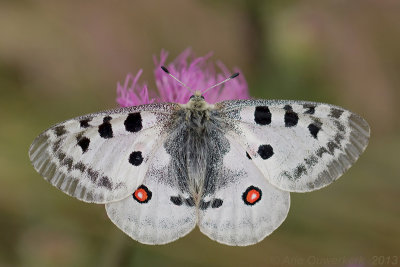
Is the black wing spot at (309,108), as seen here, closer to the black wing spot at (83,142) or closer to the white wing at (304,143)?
the white wing at (304,143)

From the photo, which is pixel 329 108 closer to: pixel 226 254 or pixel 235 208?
pixel 235 208

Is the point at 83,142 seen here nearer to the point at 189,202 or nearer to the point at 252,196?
the point at 189,202

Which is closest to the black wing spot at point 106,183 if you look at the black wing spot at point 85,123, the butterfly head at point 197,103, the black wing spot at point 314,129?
the black wing spot at point 85,123

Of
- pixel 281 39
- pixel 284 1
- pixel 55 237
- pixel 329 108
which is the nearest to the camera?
pixel 329 108

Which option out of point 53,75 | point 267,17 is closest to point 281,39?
point 267,17

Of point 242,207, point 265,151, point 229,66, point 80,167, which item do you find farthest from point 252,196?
point 229,66

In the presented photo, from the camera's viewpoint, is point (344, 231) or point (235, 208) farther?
point (344, 231)
